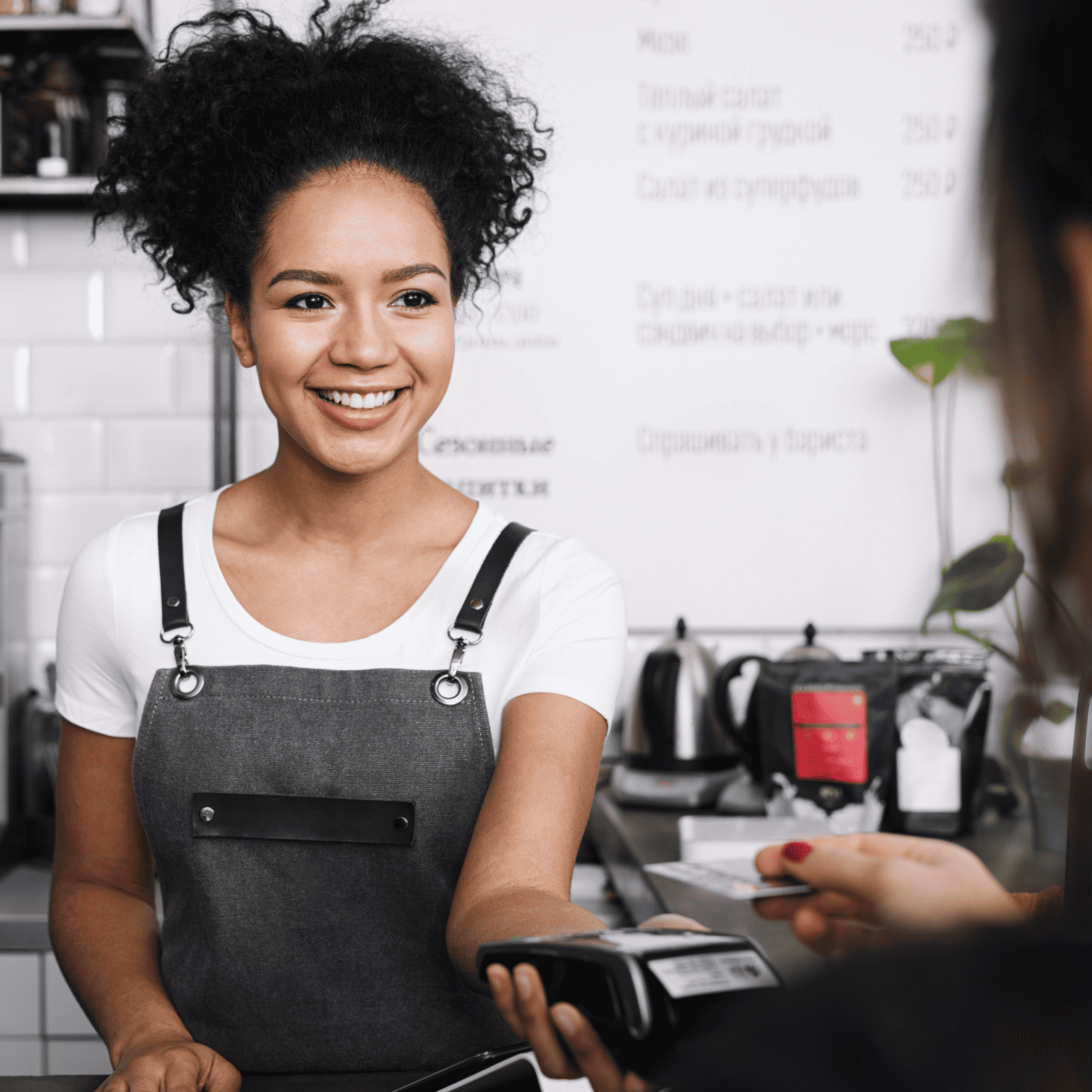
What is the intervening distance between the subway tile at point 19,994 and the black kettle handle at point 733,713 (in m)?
1.09

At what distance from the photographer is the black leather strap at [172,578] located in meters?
1.01

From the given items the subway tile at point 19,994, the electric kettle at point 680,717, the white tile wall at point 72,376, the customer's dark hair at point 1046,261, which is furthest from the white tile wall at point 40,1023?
the customer's dark hair at point 1046,261

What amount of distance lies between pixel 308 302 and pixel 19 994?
122 centimetres

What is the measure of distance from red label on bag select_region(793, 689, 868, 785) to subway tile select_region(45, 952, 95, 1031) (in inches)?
45.3

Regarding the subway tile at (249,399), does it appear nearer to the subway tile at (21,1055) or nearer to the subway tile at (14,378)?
the subway tile at (14,378)

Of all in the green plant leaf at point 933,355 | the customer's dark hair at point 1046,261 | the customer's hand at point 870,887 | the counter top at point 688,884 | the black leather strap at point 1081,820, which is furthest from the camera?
the green plant leaf at point 933,355

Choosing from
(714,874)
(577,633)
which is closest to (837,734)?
(714,874)

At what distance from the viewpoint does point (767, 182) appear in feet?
6.60

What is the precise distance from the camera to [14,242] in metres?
2.00

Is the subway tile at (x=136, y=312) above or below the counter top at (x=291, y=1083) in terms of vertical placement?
above

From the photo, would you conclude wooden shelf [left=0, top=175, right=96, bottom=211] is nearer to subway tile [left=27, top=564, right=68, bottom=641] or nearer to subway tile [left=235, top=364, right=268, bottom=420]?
subway tile [left=235, top=364, right=268, bottom=420]

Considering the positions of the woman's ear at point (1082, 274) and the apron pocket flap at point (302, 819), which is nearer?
the woman's ear at point (1082, 274)

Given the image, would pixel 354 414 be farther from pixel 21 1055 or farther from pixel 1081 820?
pixel 21 1055

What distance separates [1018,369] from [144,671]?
910 mm
